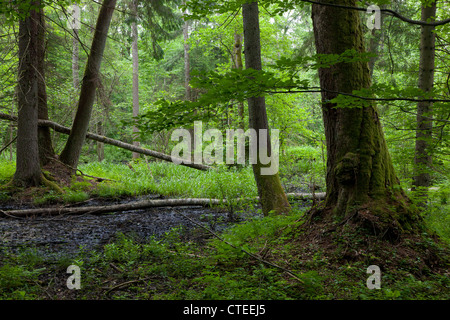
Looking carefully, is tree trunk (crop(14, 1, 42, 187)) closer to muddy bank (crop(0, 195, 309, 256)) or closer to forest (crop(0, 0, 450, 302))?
forest (crop(0, 0, 450, 302))

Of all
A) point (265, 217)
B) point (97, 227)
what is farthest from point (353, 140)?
point (97, 227)

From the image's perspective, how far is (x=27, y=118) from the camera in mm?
7754

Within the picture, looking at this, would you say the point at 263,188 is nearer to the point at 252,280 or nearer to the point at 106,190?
the point at 252,280

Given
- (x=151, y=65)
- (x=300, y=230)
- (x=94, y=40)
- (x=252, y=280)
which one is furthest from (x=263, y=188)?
(x=151, y=65)

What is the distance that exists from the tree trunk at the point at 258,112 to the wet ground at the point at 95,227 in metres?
1.07

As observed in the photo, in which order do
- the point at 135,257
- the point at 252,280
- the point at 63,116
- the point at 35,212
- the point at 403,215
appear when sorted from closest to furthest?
1. the point at 252,280
2. the point at 403,215
3. the point at 135,257
4. the point at 35,212
5. the point at 63,116

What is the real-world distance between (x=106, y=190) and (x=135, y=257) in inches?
195

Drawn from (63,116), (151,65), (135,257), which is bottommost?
(135,257)

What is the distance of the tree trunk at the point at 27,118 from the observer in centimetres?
764

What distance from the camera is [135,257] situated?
3893 mm

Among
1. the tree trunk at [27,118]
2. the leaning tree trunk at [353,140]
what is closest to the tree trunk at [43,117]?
Result: the tree trunk at [27,118]

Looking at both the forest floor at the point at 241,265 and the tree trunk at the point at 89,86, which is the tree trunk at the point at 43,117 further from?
the forest floor at the point at 241,265

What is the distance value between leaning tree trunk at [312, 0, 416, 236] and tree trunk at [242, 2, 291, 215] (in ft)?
5.86

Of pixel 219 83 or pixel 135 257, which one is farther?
pixel 135 257
